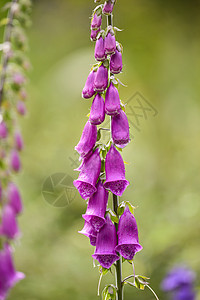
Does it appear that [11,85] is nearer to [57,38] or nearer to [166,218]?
[166,218]

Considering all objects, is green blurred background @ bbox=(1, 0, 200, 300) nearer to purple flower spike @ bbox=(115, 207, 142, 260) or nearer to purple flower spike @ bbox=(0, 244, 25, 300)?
purple flower spike @ bbox=(115, 207, 142, 260)

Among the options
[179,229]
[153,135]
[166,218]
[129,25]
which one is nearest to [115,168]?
[179,229]

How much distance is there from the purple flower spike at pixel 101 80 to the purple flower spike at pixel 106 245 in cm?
32

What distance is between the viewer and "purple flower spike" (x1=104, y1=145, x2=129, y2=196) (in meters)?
0.94

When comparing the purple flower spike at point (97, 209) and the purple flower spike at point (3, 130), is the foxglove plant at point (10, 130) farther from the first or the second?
the purple flower spike at point (97, 209)

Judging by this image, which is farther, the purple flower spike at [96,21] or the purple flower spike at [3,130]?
the purple flower spike at [3,130]

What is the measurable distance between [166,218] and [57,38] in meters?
5.32

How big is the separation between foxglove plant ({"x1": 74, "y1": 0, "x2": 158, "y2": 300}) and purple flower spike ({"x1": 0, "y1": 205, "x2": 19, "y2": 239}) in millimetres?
652

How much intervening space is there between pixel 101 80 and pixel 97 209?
31cm

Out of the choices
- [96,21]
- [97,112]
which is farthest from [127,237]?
[96,21]

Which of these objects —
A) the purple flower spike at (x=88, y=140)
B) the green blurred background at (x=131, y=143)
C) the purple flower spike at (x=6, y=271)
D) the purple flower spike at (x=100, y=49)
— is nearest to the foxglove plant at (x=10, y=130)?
the purple flower spike at (x=6, y=271)

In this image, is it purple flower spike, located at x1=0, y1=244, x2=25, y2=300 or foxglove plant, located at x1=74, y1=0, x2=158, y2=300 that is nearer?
foxglove plant, located at x1=74, y1=0, x2=158, y2=300

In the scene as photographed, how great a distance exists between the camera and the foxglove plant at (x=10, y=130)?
1518 millimetres

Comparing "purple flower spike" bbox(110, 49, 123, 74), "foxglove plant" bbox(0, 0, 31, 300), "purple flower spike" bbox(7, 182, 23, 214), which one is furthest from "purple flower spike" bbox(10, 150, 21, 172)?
"purple flower spike" bbox(110, 49, 123, 74)
